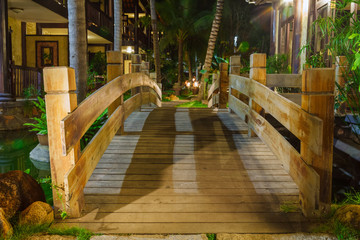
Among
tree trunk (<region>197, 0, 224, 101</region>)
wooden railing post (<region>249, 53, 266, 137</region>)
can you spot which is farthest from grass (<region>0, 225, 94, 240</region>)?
tree trunk (<region>197, 0, 224, 101</region>)

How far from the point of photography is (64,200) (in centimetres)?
305

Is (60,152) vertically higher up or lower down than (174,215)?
higher up

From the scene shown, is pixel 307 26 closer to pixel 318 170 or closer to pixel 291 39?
pixel 291 39

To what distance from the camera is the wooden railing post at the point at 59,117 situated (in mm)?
2979

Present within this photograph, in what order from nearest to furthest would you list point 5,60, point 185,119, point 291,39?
point 185,119 < point 5,60 < point 291,39

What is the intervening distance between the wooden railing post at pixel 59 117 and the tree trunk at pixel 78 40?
3717mm

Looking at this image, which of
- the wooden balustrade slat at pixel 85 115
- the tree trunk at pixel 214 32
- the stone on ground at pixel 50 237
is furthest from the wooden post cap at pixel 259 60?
the tree trunk at pixel 214 32

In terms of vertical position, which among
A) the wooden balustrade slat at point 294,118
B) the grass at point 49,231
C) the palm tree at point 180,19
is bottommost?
the grass at point 49,231

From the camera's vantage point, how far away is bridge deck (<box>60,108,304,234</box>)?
3.06 meters

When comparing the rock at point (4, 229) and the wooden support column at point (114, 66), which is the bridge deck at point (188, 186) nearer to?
the rock at point (4, 229)

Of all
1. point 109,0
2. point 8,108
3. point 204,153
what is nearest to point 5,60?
point 8,108

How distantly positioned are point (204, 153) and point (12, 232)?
2703 millimetres

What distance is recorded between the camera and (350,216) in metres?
2.88

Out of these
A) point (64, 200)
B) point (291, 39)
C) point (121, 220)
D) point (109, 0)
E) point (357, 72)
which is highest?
point (109, 0)
